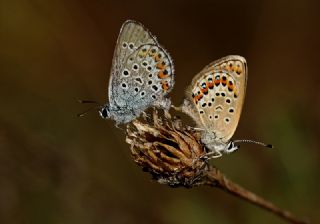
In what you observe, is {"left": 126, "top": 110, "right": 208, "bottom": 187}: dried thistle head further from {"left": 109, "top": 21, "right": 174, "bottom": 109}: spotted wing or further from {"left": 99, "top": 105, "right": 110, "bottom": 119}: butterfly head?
{"left": 99, "top": 105, "right": 110, "bottom": 119}: butterfly head

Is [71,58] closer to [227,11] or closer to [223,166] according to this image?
[227,11]

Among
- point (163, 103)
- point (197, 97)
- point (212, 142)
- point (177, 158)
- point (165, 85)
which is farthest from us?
point (165, 85)

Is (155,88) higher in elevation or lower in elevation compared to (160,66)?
lower

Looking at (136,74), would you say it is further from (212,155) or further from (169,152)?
(169,152)

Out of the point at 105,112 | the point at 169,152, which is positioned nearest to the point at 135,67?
the point at 105,112

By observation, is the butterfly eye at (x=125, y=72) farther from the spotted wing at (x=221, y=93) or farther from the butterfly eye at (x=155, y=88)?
the spotted wing at (x=221, y=93)

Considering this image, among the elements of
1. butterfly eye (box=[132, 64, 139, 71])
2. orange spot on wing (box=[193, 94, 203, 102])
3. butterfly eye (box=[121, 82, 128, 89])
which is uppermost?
butterfly eye (box=[132, 64, 139, 71])

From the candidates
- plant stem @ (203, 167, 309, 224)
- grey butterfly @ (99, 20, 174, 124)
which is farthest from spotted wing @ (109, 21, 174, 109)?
plant stem @ (203, 167, 309, 224)
